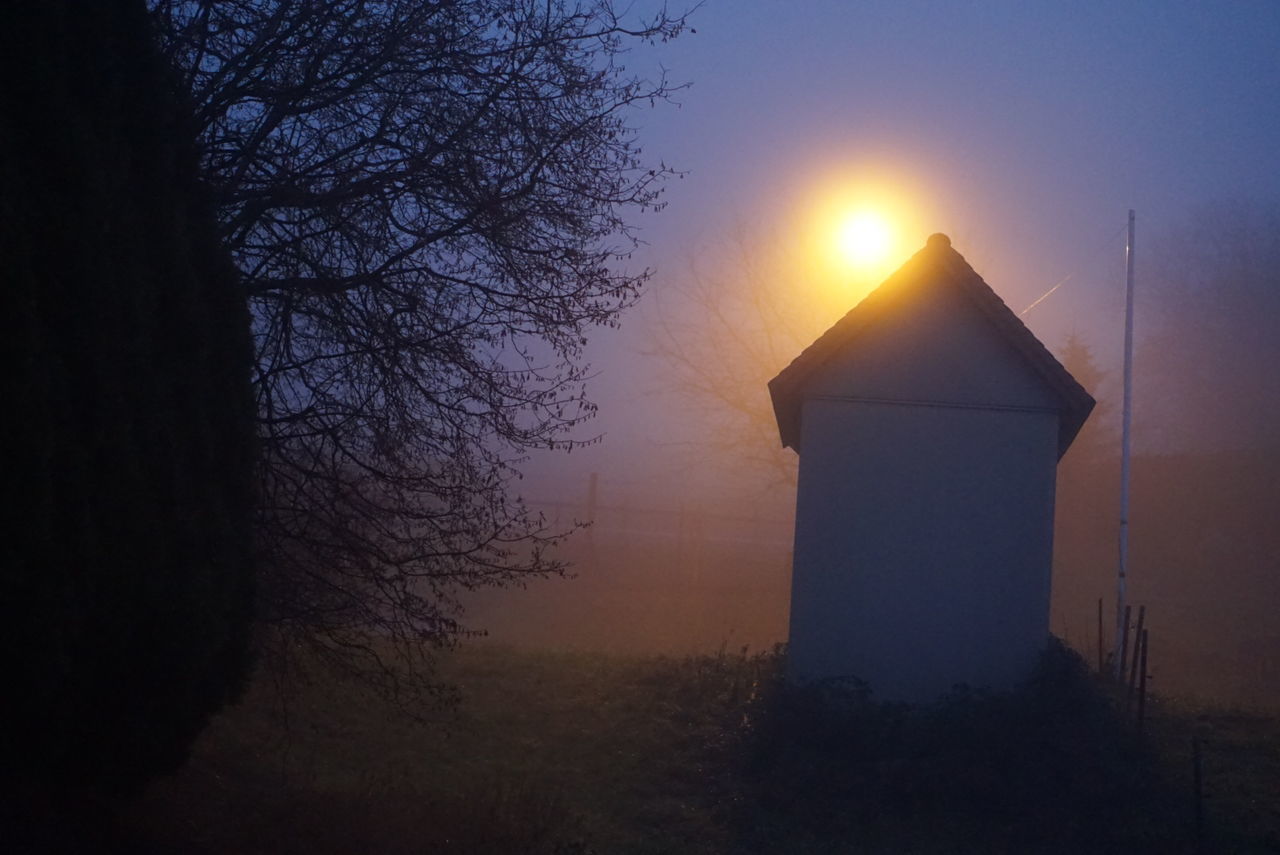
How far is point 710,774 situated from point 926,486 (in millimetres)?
4421

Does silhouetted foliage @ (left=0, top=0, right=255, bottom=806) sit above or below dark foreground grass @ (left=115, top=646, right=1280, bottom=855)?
above

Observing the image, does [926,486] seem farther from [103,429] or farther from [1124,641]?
[103,429]

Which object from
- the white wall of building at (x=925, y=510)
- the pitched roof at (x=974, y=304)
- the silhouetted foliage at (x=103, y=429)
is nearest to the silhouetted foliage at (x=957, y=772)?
the white wall of building at (x=925, y=510)

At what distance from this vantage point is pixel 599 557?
32375 mm

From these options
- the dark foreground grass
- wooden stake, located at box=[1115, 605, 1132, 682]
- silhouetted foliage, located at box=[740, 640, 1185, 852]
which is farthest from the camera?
wooden stake, located at box=[1115, 605, 1132, 682]

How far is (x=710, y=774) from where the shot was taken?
10.4 m

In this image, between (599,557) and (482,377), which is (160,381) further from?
(599,557)

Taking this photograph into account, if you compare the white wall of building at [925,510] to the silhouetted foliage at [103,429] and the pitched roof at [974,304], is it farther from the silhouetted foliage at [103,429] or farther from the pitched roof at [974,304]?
the silhouetted foliage at [103,429]

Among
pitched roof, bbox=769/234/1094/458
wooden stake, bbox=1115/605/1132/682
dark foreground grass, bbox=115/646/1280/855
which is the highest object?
pitched roof, bbox=769/234/1094/458

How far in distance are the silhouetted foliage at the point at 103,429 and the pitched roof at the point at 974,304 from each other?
868 centimetres

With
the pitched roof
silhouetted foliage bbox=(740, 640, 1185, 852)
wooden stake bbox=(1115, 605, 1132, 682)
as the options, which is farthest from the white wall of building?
wooden stake bbox=(1115, 605, 1132, 682)

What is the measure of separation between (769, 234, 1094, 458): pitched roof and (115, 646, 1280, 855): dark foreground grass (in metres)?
3.10

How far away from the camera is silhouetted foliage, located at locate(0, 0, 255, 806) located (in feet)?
13.6

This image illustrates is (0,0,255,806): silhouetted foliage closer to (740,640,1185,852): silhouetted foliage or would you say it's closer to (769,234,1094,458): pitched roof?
(740,640,1185,852): silhouetted foliage
